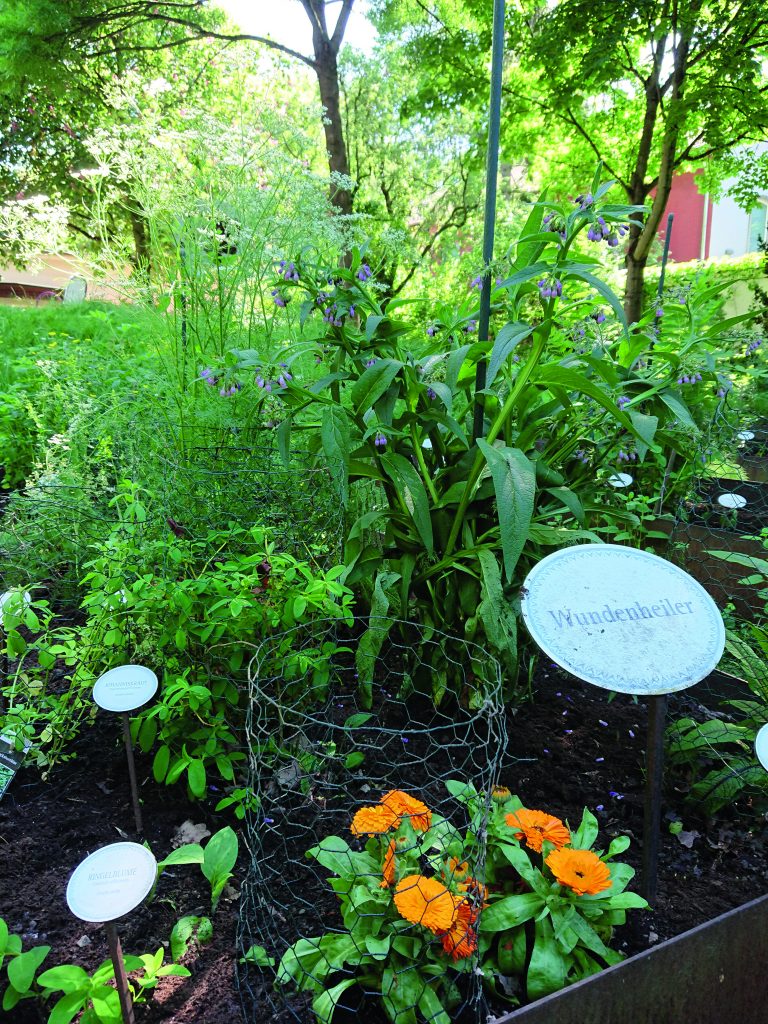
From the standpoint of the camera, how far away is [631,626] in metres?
1.07

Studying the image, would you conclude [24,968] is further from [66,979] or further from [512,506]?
[512,506]

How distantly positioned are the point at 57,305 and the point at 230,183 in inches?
206

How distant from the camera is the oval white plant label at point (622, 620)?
3.33 ft

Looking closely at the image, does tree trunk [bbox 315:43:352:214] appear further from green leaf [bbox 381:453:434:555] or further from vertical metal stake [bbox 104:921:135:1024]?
vertical metal stake [bbox 104:921:135:1024]

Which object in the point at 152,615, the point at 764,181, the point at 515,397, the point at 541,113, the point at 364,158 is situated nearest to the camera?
the point at 152,615

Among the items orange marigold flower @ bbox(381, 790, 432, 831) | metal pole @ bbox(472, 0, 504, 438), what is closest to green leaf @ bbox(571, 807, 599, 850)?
orange marigold flower @ bbox(381, 790, 432, 831)

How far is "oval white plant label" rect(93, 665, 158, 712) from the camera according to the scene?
3.59ft

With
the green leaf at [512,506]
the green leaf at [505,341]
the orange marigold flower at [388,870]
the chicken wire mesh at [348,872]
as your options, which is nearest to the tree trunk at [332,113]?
the green leaf at [505,341]

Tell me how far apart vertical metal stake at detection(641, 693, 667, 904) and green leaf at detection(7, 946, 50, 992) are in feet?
3.07

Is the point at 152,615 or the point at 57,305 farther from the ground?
the point at 57,305

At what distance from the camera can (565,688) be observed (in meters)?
1.87

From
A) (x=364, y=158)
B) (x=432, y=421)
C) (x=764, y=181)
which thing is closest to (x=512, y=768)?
(x=432, y=421)

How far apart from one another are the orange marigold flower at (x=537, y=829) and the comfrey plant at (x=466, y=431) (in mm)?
323

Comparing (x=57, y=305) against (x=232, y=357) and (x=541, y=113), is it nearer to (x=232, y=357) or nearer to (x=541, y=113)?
(x=541, y=113)
